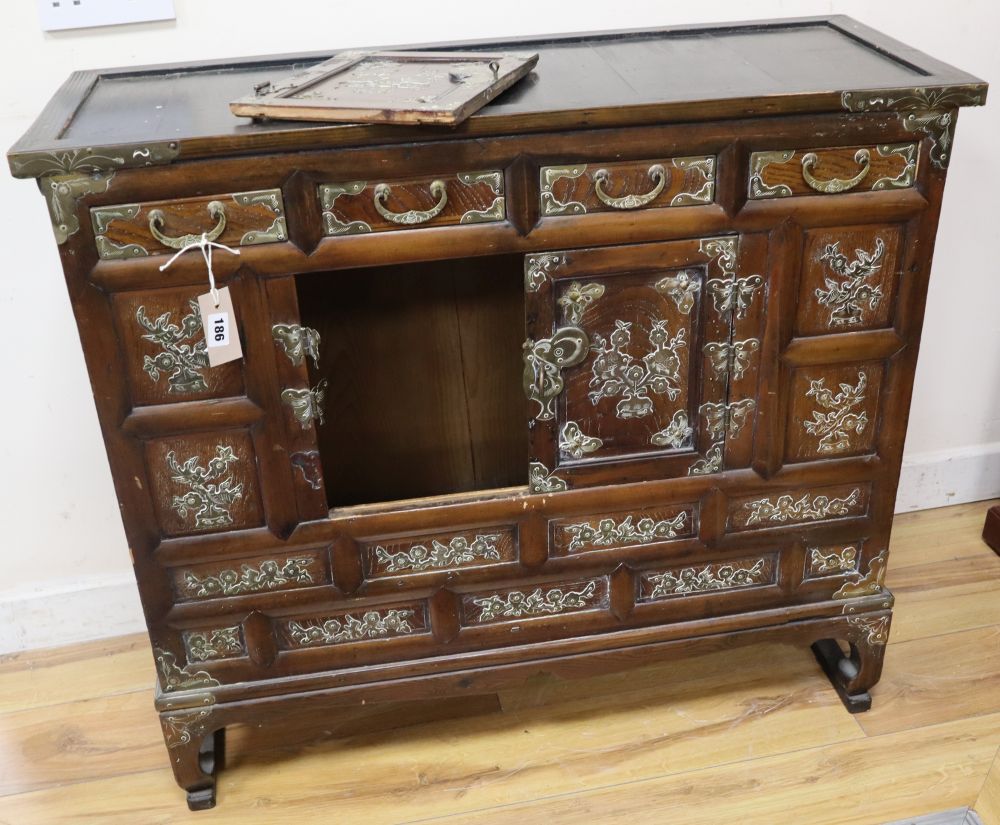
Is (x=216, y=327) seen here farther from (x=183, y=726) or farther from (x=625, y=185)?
(x=183, y=726)

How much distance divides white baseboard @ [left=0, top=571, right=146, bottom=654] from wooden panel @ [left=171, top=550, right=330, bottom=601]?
1.85 ft

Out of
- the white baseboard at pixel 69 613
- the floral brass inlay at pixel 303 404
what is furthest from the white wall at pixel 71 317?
the floral brass inlay at pixel 303 404

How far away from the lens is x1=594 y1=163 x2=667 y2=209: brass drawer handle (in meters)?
1.30

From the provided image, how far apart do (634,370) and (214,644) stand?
0.70 metres

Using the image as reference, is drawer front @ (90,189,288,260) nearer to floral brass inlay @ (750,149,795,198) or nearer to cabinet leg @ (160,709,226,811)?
floral brass inlay @ (750,149,795,198)

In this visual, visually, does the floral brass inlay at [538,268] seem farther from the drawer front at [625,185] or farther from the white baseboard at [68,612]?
the white baseboard at [68,612]

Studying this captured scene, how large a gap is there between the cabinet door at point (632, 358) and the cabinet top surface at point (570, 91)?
0.18m

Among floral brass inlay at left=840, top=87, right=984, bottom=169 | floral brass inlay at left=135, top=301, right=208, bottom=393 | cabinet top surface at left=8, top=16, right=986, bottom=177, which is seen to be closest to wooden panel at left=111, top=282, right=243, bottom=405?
floral brass inlay at left=135, top=301, right=208, bottom=393

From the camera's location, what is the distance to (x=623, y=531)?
1.55m

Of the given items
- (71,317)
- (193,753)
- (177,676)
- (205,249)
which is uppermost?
(205,249)

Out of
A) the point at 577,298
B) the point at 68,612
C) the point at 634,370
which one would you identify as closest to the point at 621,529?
the point at 634,370

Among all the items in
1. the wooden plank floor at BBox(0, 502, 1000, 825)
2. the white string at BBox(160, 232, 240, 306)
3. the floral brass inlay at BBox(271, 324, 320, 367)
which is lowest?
the wooden plank floor at BBox(0, 502, 1000, 825)

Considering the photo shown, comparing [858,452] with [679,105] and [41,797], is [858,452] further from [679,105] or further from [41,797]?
[41,797]

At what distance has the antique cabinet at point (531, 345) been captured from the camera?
1.27 meters
